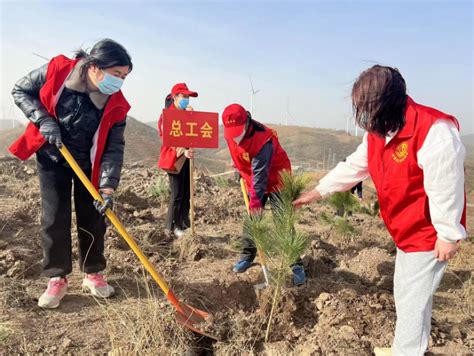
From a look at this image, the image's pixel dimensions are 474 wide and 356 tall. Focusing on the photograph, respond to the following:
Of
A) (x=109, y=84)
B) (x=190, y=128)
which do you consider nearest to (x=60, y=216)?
(x=109, y=84)

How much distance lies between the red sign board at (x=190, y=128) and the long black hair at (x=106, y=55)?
4.30 feet

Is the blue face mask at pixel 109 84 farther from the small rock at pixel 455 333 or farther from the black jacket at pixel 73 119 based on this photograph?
the small rock at pixel 455 333

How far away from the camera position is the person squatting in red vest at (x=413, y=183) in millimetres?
1543

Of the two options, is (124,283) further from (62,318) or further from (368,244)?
(368,244)

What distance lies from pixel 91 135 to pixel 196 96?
184 cm

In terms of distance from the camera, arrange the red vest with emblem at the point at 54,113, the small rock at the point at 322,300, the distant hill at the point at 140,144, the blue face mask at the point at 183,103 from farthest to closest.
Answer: the distant hill at the point at 140,144 → the blue face mask at the point at 183,103 → the small rock at the point at 322,300 → the red vest with emblem at the point at 54,113

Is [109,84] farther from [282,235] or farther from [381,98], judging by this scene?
[381,98]

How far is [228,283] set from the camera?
2.96 m

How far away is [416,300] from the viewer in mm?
1762

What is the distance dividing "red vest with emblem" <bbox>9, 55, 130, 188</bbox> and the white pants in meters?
1.92

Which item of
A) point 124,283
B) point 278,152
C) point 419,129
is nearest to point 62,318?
point 124,283

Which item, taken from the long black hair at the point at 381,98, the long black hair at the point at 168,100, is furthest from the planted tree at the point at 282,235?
the long black hair at the point at 168,100

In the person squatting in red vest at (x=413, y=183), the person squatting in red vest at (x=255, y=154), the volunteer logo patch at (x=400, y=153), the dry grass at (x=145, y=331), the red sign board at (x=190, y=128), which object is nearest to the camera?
the person squatting in red vest at (x=413, y=183)

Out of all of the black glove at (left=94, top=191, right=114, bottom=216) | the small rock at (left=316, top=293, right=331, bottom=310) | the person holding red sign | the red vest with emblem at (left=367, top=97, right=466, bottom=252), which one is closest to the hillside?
the person holding red sign
